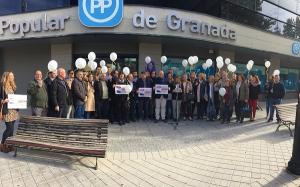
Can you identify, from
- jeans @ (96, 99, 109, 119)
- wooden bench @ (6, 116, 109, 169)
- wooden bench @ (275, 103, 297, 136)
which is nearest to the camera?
wooden bench @ (6, 116, 109, 169)

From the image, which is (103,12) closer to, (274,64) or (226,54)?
(226,54)

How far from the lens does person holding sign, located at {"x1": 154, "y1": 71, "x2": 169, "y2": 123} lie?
10727 millimetres

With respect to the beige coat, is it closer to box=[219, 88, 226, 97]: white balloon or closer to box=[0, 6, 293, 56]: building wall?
box=[0, 6, 293, 56]: building wall

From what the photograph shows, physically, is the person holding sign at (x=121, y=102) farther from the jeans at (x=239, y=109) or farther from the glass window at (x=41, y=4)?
the glass window at (x=41, y=4)

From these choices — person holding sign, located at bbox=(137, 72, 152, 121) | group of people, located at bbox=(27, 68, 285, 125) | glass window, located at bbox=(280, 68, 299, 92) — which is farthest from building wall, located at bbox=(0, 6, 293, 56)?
glass window, located at bbox=(280, 68, 299, 92)

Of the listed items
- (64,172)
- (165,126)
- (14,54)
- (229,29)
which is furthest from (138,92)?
(14,54)

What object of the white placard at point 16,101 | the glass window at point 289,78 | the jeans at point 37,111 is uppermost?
the glass window at point 289,78

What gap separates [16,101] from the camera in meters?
6.58

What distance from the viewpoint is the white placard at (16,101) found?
21.3 ft

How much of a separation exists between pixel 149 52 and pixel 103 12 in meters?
3.29

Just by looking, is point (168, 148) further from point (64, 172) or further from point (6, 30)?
point (6, 30)

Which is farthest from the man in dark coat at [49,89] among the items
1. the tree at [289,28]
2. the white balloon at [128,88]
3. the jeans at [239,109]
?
the tree at [289,28]

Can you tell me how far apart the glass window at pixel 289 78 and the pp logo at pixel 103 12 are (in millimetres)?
17596

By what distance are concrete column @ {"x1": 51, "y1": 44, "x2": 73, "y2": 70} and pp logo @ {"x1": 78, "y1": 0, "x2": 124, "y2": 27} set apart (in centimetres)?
327
